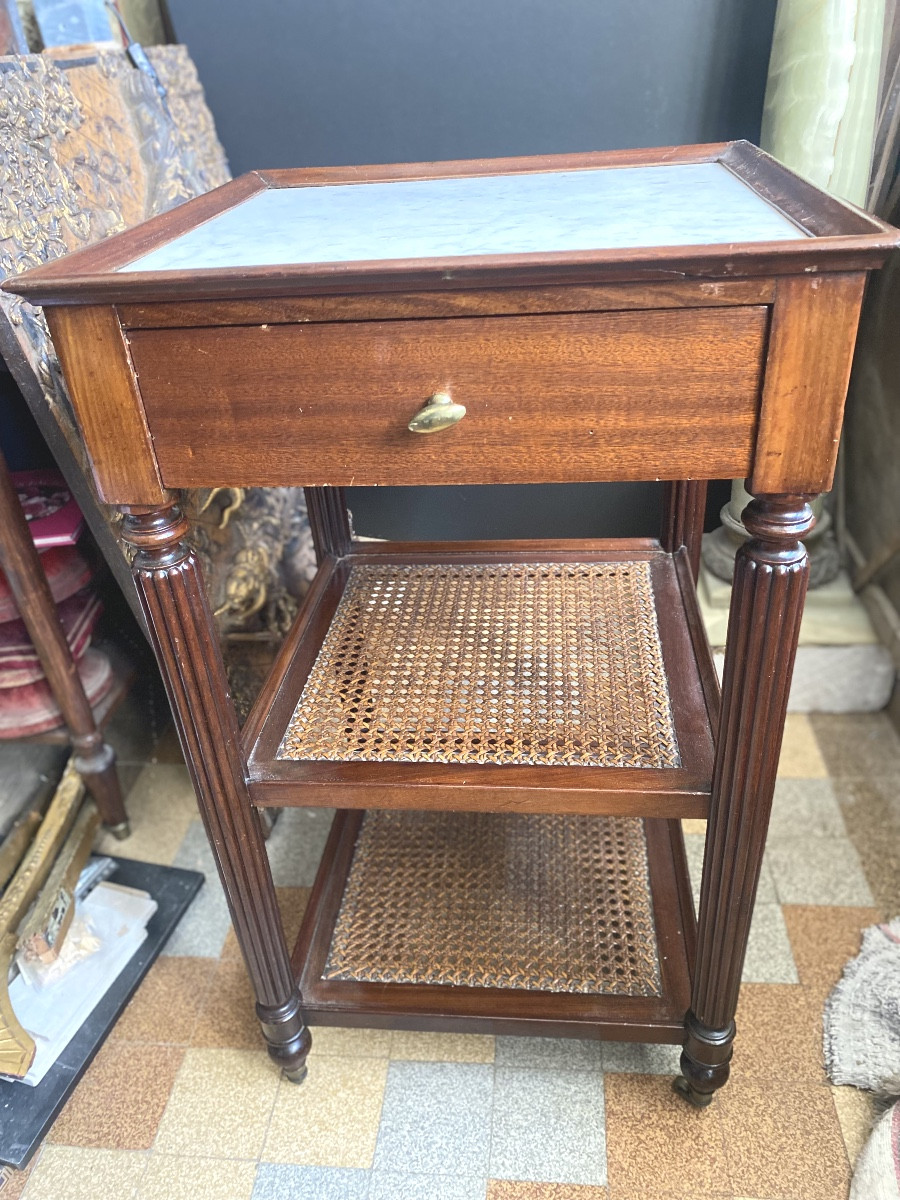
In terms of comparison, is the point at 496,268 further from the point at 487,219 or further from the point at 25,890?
the point at 25,890

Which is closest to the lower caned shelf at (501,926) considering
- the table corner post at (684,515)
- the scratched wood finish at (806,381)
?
the table corner post at (684,515)

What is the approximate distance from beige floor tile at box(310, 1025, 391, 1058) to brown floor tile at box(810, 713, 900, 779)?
0.73 metres

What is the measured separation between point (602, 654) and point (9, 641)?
70cm

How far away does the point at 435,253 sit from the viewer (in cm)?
55

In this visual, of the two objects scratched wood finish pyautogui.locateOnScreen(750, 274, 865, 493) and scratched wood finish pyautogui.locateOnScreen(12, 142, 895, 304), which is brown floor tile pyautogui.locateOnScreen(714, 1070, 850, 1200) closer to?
scratched wood finish pyautogui.locateOnScreen(750, 274, 865, 493)

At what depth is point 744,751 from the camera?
67 centimetres

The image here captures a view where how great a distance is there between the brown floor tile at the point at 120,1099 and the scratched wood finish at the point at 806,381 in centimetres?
87

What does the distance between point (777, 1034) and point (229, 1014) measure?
62 cm

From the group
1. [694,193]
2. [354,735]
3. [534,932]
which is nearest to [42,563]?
[354,735]

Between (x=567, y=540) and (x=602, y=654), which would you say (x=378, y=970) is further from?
(x=567, y=540)

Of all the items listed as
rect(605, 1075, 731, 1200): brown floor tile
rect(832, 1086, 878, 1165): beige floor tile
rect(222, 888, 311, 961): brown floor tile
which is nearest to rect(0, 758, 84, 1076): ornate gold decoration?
rect(222, 888, 311, 961): brown floor tile

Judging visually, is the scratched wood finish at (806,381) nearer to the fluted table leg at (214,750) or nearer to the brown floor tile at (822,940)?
the fluted table leg at (214,750)

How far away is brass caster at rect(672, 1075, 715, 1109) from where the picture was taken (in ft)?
2.91

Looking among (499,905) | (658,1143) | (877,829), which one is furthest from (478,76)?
(658,1143)
